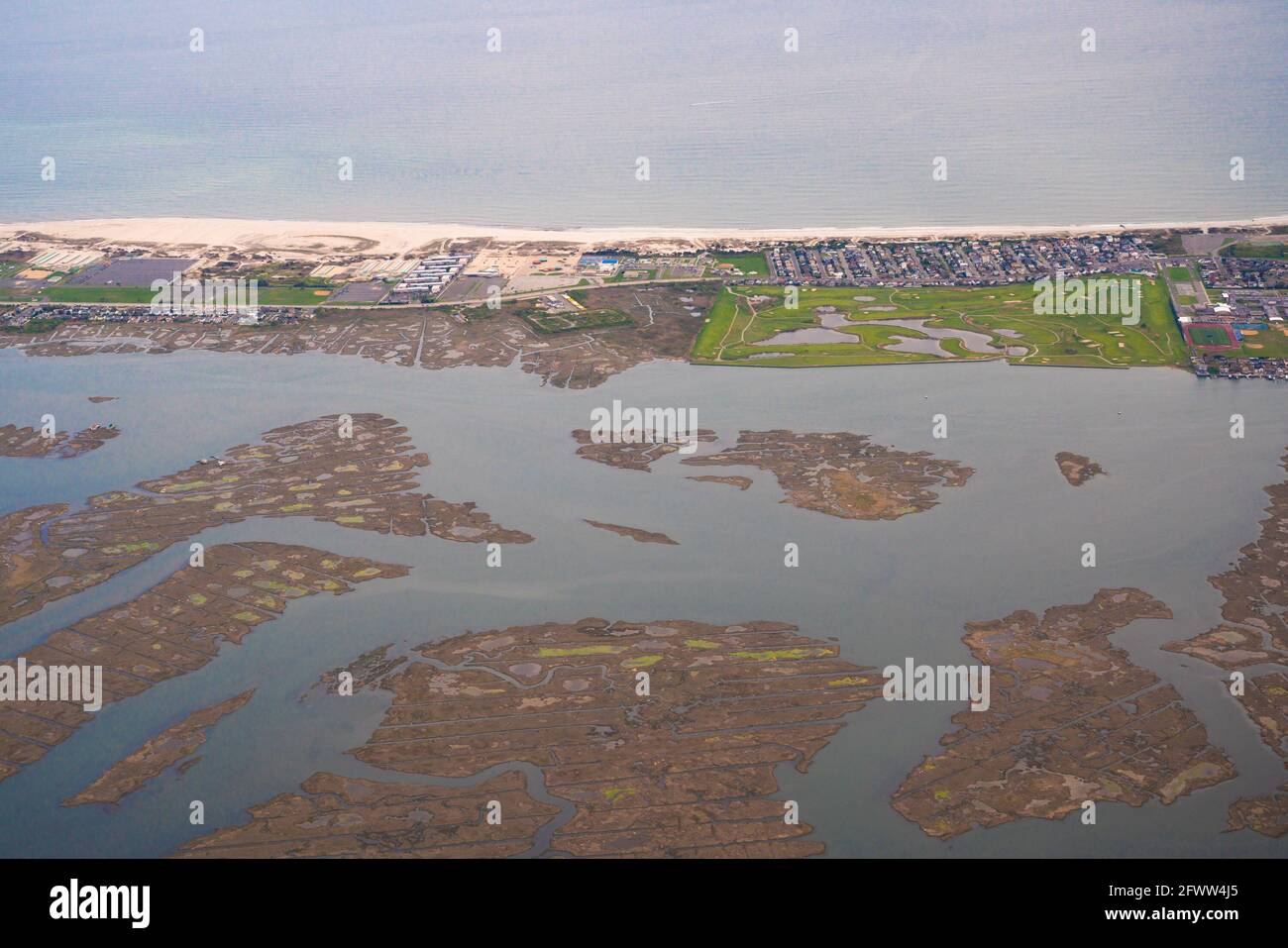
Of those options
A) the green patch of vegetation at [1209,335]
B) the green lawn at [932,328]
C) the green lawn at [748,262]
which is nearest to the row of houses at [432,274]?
the green lawn at [748,262]

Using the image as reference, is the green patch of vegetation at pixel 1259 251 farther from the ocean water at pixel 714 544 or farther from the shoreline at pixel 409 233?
the ocean water at pixel 714 544

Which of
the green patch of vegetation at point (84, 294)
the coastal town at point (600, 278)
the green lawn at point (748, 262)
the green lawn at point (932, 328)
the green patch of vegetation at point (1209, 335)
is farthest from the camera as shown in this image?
the green lawn at point (748, 262)

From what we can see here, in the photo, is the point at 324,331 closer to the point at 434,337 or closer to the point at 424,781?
the point at 434,337

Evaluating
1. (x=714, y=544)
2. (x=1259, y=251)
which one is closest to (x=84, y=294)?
(x=714, y=544)

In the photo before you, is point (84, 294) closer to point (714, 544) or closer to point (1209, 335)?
point (714, 544)

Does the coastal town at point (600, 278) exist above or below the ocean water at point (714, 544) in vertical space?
above

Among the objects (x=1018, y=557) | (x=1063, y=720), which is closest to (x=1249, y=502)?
(x=1018, y=557)

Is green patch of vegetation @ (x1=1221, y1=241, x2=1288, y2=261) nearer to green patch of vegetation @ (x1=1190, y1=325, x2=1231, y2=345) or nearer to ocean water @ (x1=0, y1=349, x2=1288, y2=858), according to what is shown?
green patch of vegetation @ (x1=1190, y1=325, x2=1231, y2=345)
